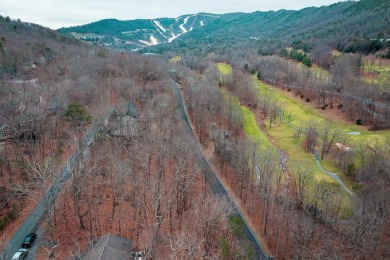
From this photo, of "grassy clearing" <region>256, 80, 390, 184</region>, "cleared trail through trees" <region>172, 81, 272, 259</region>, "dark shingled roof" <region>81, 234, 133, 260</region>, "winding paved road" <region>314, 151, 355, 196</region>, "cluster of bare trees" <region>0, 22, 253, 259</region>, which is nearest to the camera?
"dark shingled roof" <region>81, 234, 133, 260</region>

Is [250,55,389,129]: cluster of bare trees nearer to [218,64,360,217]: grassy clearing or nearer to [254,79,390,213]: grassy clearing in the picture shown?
[254,79,390,213]: grassy clearing

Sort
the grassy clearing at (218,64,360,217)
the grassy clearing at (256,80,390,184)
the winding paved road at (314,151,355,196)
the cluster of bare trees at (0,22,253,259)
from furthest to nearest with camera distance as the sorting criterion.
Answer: the grassy clearing at (256,80,390,184), the grassy clearing at (218,64,360,217), the winding paved road at (314,151,355,196), the cluster of bare trees at (0,22,253,259)

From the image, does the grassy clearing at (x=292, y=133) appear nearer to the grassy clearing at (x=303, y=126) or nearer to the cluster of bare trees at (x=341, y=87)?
the grassy clearing at (x=303, y=126)

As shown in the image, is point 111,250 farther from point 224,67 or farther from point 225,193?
point 224,67

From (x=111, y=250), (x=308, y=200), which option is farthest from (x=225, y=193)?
(x=111, y=250)

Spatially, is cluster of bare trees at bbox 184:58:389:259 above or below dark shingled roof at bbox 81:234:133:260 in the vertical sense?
below

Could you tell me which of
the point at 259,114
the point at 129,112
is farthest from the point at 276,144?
the point at 129,112

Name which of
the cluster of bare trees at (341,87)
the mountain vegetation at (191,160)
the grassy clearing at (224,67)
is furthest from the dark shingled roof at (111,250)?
the grassy clearing at (224,67)

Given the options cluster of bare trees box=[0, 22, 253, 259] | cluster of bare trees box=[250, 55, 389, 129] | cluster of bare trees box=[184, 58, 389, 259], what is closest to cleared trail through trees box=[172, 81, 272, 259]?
cluster of bare trees box=[184, 58, 389, 259]
